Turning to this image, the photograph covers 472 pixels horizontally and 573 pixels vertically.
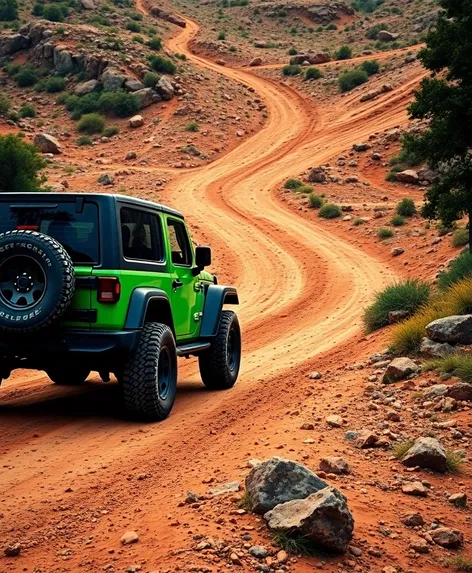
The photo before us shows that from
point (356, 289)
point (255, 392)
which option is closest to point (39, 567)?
point (255, 392)

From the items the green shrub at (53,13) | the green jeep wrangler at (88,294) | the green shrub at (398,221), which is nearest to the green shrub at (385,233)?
the green shrub at (398,221)

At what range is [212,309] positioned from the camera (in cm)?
956

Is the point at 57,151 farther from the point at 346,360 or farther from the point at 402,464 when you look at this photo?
the point at 402,464

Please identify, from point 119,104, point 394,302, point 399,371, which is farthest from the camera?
point 119,104

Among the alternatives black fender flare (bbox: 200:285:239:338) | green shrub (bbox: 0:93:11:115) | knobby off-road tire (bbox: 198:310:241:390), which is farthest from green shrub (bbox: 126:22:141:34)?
knobby off-road tire (bbox: 198:310:241:390)

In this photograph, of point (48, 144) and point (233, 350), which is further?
point (48, 144)

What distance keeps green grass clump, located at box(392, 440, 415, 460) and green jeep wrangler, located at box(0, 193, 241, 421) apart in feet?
7.74

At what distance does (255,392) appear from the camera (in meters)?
9.36

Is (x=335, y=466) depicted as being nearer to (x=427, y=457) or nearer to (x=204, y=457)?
(x=427, y=457)

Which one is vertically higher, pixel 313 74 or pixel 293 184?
pixel 313 74

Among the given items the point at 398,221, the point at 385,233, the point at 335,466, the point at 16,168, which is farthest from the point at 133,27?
the point at 335,466

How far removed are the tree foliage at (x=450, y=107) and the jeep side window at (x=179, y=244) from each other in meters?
8.22

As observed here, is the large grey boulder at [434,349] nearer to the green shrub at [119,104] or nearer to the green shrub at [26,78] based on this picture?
the green shrub at [119,104]

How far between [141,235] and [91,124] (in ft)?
122
